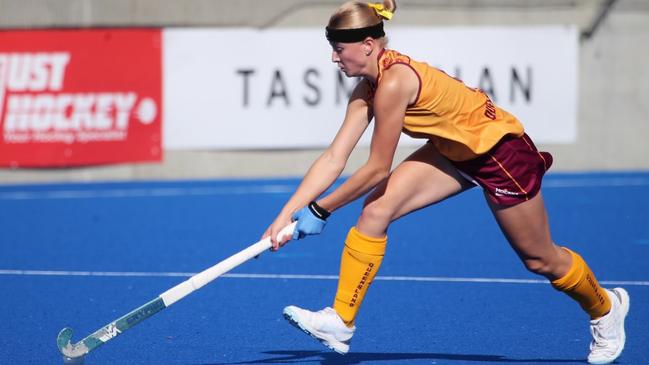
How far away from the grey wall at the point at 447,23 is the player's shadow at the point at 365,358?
7974mm

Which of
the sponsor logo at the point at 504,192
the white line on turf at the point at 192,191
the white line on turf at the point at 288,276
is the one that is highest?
the sponsor logo at the point at 504,192

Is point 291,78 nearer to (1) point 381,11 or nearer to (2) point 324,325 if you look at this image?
(1) point 381,11

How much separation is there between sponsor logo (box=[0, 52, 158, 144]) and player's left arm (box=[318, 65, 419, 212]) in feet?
28.2

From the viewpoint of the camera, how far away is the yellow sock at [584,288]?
201 inches

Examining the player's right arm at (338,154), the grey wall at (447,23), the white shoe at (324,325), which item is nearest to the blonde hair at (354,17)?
the player's right arm at (338,154)

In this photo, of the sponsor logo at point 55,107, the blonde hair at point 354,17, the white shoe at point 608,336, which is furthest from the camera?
the sponsor logo at point 55,107

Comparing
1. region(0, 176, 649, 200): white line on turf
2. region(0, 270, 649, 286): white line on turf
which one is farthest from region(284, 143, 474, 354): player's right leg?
region(0, 176, 649, 200): white line on turf

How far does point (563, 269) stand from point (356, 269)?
3.01 ft

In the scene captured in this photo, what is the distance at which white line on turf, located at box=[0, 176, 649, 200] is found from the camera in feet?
40.1

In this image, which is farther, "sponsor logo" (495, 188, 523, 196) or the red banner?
the red banner

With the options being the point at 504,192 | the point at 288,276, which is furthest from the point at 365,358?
the point at 288,276

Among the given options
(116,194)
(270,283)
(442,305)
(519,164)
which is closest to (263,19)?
(116,194)

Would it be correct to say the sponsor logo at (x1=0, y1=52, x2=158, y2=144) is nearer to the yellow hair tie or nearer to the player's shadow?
the player's shadow

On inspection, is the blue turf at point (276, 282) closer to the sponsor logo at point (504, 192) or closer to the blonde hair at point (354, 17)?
the sponsor logo at point (504, 192)
